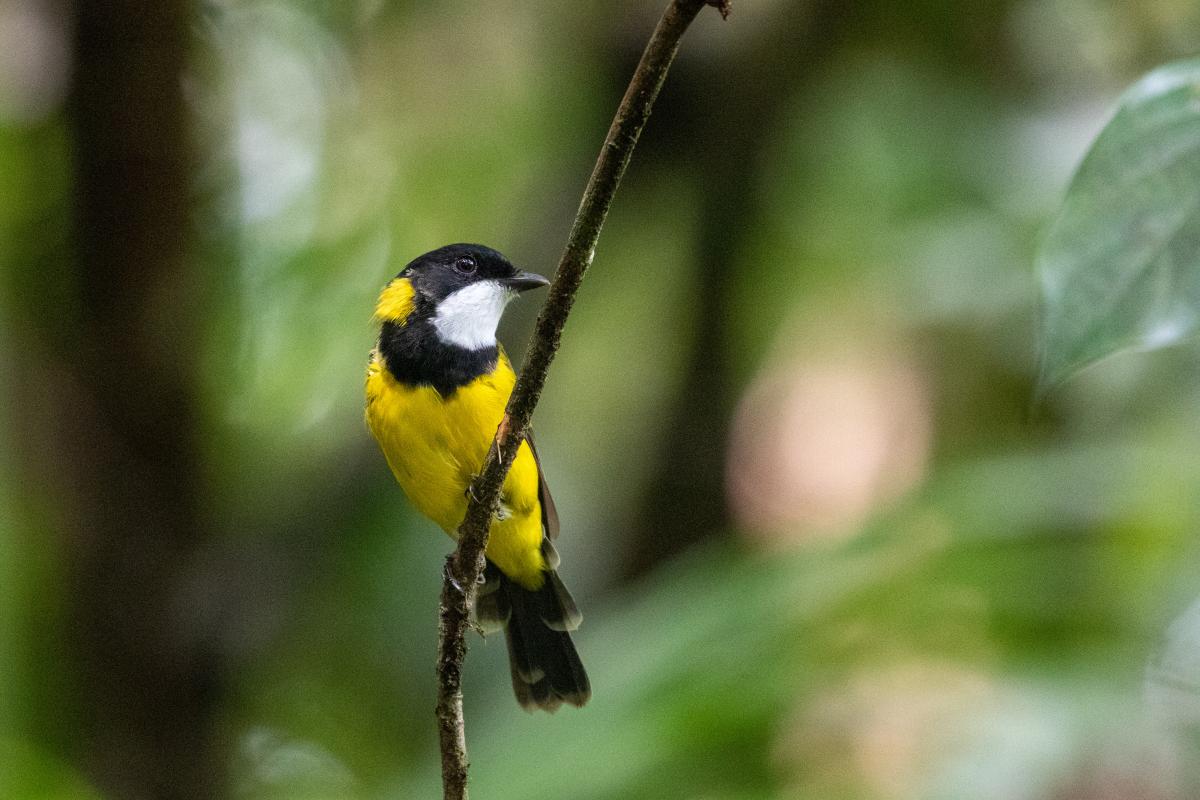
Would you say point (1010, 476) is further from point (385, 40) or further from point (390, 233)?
point (385, 40)

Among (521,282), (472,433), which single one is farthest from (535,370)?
(521,282)

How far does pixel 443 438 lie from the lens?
3602 mm

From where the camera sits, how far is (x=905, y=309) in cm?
552

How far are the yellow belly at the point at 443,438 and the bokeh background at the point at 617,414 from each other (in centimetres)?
81

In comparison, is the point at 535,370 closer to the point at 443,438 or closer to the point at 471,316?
the point at 443,438

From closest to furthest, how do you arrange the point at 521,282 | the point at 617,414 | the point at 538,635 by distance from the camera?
the point at 521,282, the point at 538,635, the point at 617,414

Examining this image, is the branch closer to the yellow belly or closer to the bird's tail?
the yellow belly

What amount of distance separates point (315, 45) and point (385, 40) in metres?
0.36

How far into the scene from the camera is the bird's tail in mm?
4129

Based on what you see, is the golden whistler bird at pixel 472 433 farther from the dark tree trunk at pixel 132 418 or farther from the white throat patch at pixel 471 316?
the dark tree trunk at pixel 132 418

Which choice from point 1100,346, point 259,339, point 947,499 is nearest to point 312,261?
point 259,339

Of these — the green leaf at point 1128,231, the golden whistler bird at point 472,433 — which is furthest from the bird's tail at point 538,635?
the green leaf at point 1128,231

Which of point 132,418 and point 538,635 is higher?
point 132,418

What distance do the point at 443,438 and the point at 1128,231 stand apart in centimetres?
214
